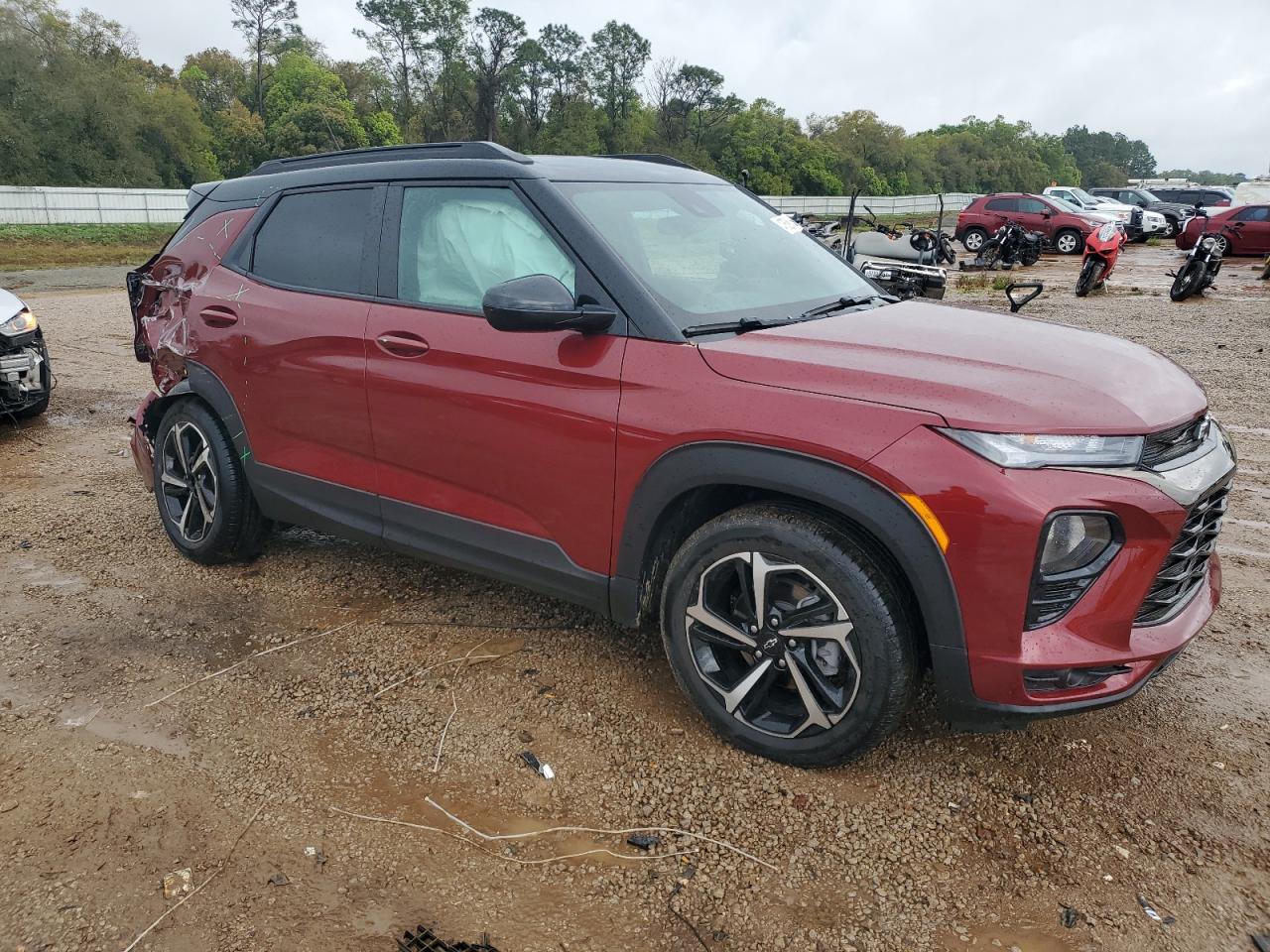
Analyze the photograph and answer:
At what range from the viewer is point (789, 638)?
9.13ft

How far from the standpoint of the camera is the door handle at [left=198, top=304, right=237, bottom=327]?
407cm

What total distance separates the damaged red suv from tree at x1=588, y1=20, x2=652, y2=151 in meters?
80.7

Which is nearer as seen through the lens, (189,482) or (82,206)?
(189,482)

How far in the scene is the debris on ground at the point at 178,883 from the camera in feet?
7.97

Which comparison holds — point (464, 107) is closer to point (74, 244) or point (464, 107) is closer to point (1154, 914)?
point (74, 244)

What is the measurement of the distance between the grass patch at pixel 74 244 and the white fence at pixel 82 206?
639mm

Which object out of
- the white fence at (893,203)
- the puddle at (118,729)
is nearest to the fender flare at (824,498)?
the puddle at (118,729)

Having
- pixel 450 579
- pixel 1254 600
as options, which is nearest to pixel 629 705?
pixel 450 579

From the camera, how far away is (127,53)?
211ft

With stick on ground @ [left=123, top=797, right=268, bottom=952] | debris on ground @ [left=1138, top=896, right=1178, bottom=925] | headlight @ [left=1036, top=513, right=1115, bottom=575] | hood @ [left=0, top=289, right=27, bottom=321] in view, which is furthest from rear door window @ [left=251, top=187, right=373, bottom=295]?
hood @ [left=0, top=289, right=27, bottom=321]

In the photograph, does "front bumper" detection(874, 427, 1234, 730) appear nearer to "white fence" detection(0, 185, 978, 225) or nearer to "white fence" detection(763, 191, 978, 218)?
"white fence" detection(0, 185, 978, 225)

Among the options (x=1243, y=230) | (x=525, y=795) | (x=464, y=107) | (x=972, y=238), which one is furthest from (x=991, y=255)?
(x=464, y=107)

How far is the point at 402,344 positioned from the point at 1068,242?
26.5m

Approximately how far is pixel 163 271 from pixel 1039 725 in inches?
170
